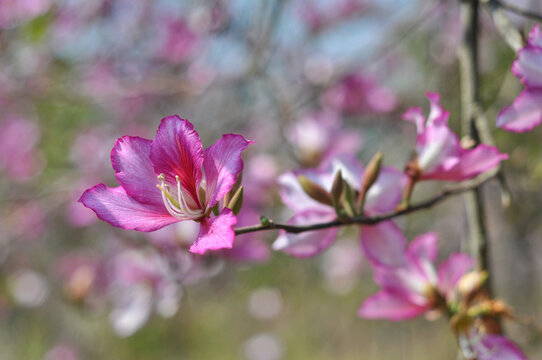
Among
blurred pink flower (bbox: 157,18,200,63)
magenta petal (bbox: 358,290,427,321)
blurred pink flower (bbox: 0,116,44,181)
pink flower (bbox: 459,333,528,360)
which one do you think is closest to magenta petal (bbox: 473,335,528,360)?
pink flower (bbox: 459,333,528,360)

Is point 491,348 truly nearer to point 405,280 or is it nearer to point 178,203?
point 405,280

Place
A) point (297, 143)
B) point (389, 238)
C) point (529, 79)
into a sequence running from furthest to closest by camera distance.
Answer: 1. point (297, 143)
2. point (389, 238)
3. point (529, 79)

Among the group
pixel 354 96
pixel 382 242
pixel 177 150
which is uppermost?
pixel 177 150

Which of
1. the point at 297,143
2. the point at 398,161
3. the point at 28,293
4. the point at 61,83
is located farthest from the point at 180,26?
the point at 28,293

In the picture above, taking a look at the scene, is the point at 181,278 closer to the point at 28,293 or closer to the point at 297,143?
the point at 297,143

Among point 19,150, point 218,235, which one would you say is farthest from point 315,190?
point 19,150

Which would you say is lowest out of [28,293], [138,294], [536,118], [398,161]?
[28,293]
